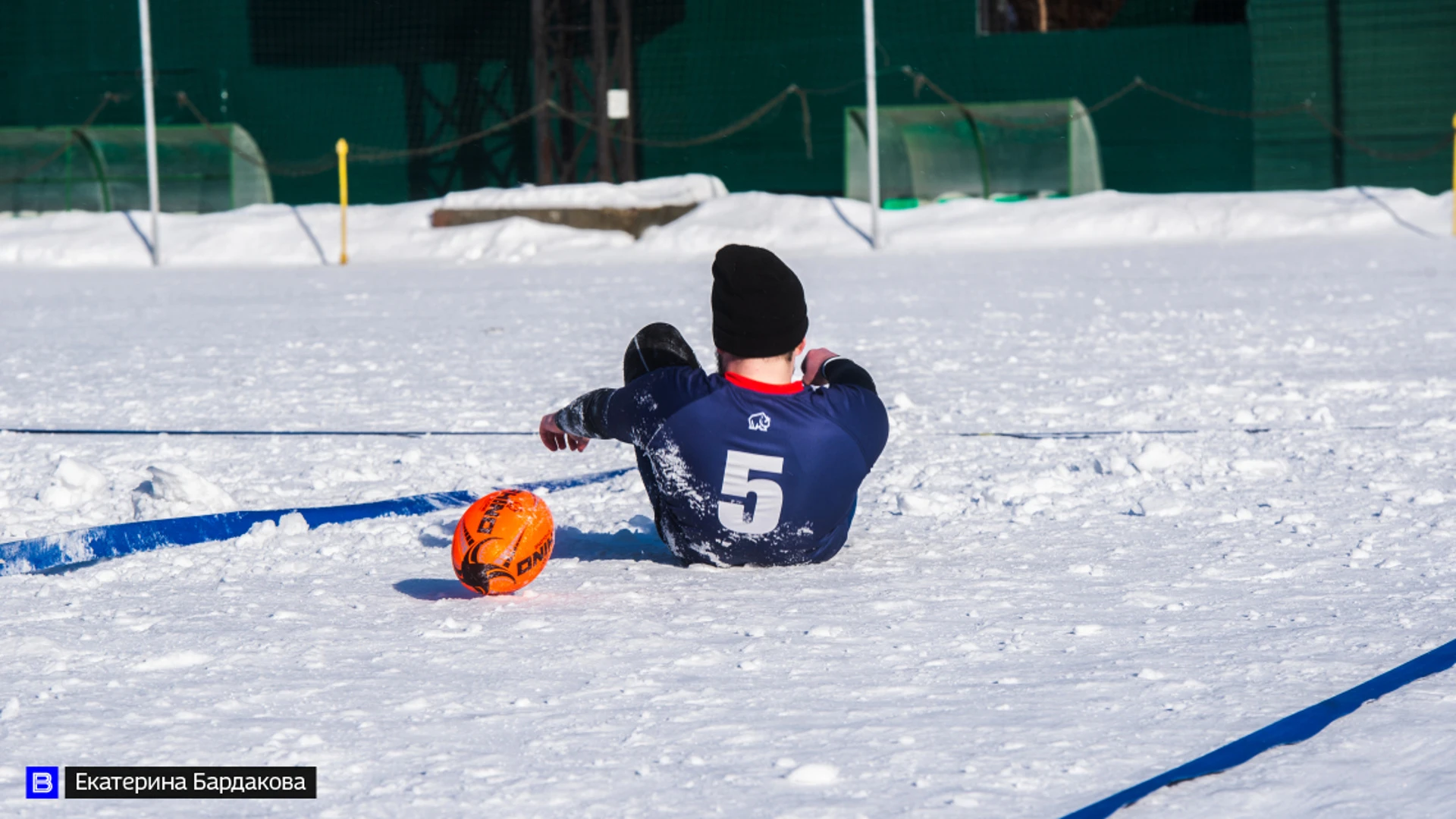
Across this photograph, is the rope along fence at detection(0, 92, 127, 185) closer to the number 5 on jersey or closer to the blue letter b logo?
the number 5 on jersey

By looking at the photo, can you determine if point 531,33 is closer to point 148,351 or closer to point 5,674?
point 148,351

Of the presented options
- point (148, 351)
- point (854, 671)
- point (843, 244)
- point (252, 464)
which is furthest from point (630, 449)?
point (843, 244)

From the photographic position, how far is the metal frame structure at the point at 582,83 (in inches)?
947

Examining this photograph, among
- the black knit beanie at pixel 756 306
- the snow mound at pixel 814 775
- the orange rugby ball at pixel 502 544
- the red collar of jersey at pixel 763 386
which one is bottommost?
the snow mound at pixel 814 775

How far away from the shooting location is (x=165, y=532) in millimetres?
4559

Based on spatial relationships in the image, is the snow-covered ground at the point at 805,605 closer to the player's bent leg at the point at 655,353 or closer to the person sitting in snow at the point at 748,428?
the person sitting in snow at the point at 748,428

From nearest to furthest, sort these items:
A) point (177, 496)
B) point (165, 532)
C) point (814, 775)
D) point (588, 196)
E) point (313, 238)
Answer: point (814, 775), point (165, 532), point (177, 496), point (313, 238), point (588, 196)

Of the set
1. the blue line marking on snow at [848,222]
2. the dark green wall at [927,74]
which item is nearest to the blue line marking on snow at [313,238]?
the dark green wall at [927,74]

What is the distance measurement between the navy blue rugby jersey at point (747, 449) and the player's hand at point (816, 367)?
11 cm

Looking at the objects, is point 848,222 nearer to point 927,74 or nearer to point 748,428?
point 927,74

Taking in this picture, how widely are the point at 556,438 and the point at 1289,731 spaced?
208 cm

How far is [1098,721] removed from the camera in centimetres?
276

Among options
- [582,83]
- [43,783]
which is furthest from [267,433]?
[582,83]

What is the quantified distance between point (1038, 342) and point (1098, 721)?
6.93 m
